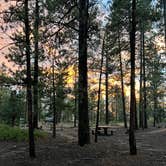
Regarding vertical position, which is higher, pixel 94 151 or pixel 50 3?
pixel 50 3

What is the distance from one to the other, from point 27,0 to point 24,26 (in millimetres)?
1456

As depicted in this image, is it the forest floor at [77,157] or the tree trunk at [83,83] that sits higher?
the tree trunk at [83,83]

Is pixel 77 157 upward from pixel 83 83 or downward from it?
downward

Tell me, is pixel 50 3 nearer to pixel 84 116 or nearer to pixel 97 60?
pixel 84 116

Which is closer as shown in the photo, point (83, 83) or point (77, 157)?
point (77, 157)

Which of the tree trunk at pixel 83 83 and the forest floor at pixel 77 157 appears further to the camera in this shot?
the tree trunk at pixel 83 83

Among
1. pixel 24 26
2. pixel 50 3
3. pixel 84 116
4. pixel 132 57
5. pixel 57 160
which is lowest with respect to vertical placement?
pixel 57 160

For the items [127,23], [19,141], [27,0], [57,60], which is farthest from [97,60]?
Result: [27,0]

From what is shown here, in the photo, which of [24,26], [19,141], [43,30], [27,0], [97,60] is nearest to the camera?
[27,0]

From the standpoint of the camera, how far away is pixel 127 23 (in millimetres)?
19125

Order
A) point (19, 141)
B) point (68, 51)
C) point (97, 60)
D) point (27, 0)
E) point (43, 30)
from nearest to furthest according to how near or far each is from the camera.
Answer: point (27, 0) → point (43, 30) → point (68, 51) → point (19, 141) → point (97, 60)

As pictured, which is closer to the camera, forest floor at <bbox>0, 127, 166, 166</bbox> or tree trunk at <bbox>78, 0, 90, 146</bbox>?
forest floor at <bbox>0, 127, 166, 166</bbox>

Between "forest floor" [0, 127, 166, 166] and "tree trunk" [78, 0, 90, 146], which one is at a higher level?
"tree trunk" [78, 0, 90, 146]

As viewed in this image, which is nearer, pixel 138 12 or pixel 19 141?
pixel 138 12
